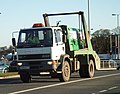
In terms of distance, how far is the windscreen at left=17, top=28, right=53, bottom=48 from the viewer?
2289cm

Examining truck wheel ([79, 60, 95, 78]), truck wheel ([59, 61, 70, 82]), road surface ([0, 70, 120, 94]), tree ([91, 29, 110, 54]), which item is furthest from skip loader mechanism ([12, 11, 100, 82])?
tree ([91, 29, 110, 54])

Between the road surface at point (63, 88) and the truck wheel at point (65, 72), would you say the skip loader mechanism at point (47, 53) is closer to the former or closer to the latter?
the truck wheel at point (65, 72)

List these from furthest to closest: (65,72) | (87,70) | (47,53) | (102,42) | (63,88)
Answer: (102,42) < (87,70) < (65,72) < (47,53) < (63,88)

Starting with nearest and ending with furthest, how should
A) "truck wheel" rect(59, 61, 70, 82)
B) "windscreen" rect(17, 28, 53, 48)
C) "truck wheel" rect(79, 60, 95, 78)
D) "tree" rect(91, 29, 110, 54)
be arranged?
"windscreen" rect(17, 28, 53, 48)
"truck wheel" rect(59, 61, 70, 82)
"truck wheel" rect(79, 60, 95, 78)
"tree" rect(91, 29, 110, 54)

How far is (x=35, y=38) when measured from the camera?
23.1m

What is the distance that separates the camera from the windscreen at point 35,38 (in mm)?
22891

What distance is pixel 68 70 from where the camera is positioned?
24.4 meters

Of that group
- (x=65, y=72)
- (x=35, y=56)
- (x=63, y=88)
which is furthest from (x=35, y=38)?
(x=63, y=88)

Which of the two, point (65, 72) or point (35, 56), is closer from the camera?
point (35, 56)

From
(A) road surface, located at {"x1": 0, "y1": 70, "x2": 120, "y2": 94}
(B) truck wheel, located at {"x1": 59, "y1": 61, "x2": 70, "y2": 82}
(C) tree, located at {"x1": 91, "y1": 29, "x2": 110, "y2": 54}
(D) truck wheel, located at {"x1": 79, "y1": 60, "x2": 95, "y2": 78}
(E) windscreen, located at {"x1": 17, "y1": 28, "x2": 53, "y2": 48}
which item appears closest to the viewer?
(A) road surface, located at {"x1": 0, "y1": 70, "x2": 120, "y2": 94}

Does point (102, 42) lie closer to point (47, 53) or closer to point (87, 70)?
point (87, 70)

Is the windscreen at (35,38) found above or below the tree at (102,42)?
above

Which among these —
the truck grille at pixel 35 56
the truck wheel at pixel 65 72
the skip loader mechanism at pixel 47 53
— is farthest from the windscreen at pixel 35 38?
the truck wheel at pixel 65 72

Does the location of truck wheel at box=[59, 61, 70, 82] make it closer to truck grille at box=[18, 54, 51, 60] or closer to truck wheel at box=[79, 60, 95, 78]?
truck grille at box=[18, 54, 51, 60]
